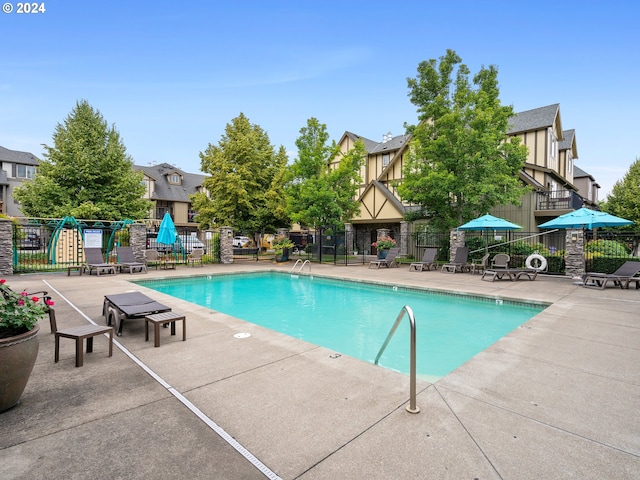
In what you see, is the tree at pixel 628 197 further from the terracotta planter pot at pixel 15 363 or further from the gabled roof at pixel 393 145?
the terracotta planter pot at pixel 15 363

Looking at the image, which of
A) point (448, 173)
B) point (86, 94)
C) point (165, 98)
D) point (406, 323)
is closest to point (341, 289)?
point (406, 323)

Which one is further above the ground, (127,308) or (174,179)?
(174,179)

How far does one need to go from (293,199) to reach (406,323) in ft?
44.8

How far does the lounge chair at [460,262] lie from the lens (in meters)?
15.2

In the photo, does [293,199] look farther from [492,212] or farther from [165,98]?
[492,212]

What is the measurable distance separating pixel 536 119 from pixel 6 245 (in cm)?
3066

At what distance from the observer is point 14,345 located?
9.06ft

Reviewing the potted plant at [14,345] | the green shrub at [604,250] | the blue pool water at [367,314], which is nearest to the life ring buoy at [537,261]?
the green shrub at [604,250]

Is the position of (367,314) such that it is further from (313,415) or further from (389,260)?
(389,260)

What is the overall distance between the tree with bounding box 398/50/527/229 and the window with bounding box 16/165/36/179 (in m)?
36.1

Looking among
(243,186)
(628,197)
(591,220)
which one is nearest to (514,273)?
(591,220)

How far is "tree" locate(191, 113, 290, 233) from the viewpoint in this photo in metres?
23.4

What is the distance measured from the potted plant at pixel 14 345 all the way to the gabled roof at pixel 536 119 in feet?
85.7

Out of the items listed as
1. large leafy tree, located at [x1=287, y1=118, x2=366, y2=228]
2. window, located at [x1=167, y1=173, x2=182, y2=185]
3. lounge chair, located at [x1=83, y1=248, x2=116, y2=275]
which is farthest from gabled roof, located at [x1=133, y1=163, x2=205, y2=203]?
lounge chair, located at [x1=83, y1=248, x2=116, y2=275]
